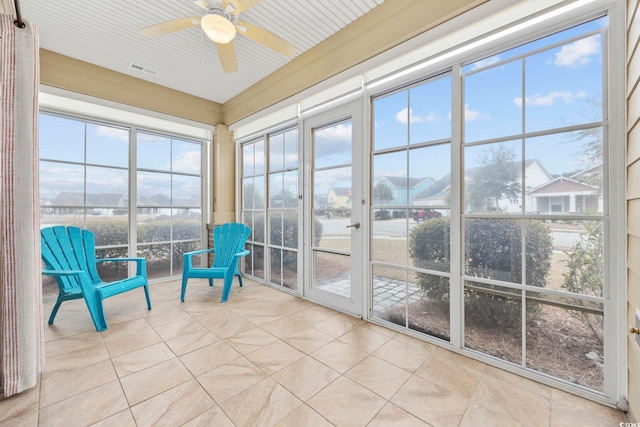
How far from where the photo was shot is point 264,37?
211 cm

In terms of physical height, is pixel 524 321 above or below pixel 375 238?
below

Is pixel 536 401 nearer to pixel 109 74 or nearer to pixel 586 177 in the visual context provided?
pixel 586 177

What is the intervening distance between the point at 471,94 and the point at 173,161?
12.9ft

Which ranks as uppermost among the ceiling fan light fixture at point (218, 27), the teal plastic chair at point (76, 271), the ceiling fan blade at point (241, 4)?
the ceiling fan blade at point (241, 4)

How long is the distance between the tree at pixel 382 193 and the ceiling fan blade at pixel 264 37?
139 centimetres

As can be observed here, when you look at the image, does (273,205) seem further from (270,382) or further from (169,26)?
(270,382)

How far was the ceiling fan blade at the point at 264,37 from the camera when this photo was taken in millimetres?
2010

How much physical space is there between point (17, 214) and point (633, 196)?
326 centimetres

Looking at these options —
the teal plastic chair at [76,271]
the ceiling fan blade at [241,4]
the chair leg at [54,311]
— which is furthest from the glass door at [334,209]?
the chair leg at [54,311]

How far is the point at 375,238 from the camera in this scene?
249 centimetres

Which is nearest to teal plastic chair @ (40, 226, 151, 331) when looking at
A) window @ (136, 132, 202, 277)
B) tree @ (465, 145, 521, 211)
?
window @ (136, 132, 202, 277)

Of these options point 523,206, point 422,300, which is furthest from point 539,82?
point 422,300

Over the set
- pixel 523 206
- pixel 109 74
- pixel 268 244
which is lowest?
pixel 268 244

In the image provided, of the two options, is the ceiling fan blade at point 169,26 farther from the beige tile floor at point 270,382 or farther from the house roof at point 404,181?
the beige tile floor at point 270,382
